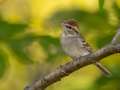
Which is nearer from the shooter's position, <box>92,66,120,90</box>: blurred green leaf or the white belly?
<box>92,66,120,90</box>: blurred green leaf

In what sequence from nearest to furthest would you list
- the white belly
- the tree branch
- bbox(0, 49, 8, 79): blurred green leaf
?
1. the tree branch
2. bbox(0, 49, 8, 79): blurred green leaf
3. the white belly

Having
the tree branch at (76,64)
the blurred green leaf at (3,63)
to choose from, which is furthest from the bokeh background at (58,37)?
the tree branch at (76,64)

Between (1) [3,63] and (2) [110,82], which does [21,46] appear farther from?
(2) [110,82]

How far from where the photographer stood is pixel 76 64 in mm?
1372

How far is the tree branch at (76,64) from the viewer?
1283 millimetres

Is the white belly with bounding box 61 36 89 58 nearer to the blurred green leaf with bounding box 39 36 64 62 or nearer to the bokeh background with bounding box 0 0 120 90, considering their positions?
the bokeh background with bounding box 0 0 120 90

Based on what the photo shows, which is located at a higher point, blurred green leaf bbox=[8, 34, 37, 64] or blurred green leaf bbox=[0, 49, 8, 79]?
blurred green leaf bbox=[8, 34, 37, 64]

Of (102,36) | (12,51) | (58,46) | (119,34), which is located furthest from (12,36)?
(119,34)

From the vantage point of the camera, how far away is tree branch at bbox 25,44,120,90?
128 centimetres

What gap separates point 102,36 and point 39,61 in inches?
14.3

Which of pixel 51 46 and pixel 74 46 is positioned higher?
pixel 74 46

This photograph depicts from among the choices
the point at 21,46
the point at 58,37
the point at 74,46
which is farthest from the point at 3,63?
the point at 74,46

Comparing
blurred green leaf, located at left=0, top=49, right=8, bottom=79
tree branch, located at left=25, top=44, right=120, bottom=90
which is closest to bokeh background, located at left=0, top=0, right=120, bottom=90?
blurred green leaf, located at left=0, top=49, right=8, bottom=79

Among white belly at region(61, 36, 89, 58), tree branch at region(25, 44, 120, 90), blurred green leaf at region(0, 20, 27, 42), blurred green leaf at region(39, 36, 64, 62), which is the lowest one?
tree branch at region(25, 44, 120, 90)
